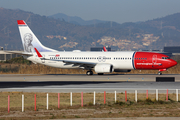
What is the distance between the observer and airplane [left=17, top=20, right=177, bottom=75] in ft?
171

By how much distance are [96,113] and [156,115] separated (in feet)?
11.6

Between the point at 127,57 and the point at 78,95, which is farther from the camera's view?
the point at 127,57

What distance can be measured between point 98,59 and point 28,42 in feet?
46.2

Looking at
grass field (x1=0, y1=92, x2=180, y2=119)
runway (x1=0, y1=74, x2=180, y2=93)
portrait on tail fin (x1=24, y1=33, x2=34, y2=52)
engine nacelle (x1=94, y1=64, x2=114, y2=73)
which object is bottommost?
grass field (x1=0, y1=92, x2=180, y2=119)

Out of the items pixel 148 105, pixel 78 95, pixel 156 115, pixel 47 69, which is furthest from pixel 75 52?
pixel 156 115

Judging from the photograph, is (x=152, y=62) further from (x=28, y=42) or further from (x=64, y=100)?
(x=64, y=100)

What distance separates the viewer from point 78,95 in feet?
89.1

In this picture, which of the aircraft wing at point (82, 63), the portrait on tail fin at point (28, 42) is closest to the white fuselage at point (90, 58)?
the aircraft wing at point (82, 63)

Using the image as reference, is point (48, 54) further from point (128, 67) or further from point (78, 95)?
point (78, 95)

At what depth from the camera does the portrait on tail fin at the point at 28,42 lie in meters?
58.6

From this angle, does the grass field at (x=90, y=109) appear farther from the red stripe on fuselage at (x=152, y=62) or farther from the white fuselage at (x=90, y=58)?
the white fuselage at (x=90, y=58)

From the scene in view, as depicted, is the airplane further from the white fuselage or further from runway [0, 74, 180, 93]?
runway [0, 74, 180, 93]

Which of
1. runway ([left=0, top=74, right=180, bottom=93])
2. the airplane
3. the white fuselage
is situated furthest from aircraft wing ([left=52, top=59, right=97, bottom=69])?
runway ([left=0, top=74, right=180, bottom=93])

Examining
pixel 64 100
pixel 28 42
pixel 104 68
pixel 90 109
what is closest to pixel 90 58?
pixel 104 68
